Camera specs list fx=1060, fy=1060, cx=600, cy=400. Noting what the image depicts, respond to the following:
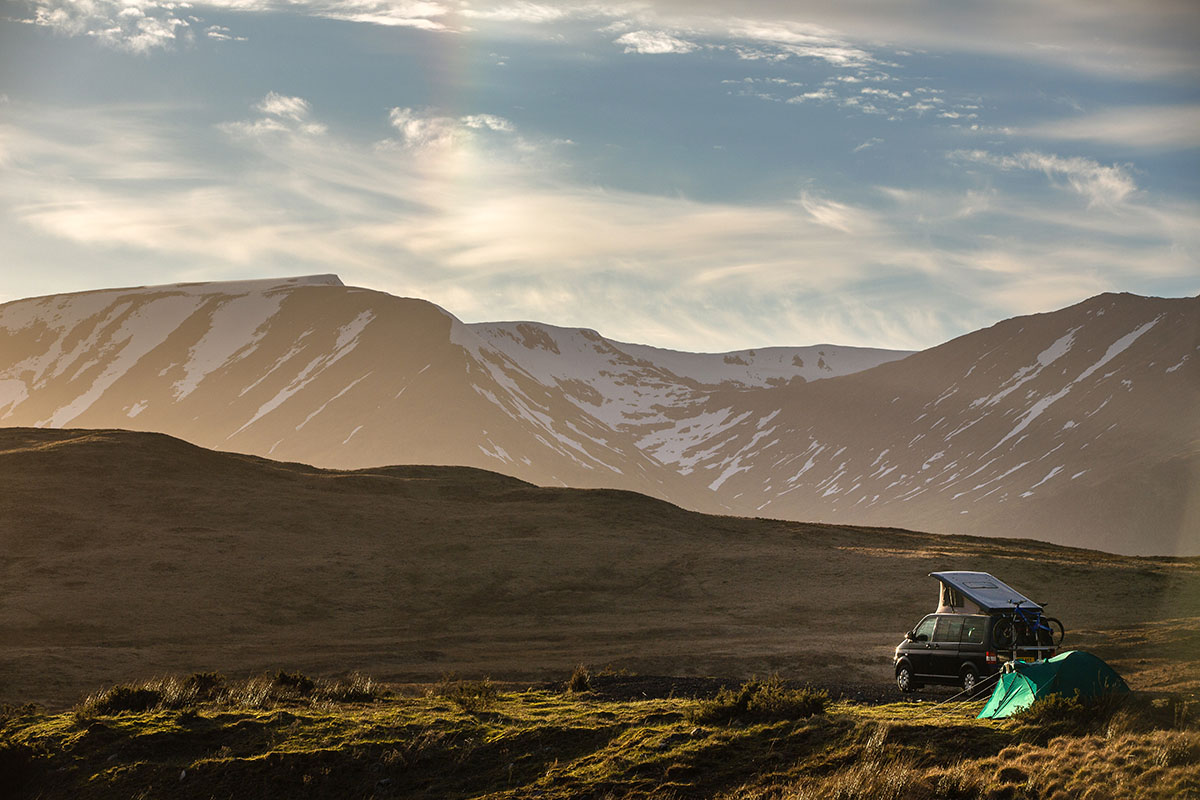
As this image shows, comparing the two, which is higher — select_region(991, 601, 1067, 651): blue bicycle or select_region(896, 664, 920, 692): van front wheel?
select_region(991, 601, 1067, 651): blue bicycle

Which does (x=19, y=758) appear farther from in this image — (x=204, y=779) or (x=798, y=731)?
(x=798, y=731)

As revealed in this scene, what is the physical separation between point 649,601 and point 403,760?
110ft

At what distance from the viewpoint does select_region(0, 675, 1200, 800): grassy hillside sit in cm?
1325

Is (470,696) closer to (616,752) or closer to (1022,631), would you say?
(616,752)

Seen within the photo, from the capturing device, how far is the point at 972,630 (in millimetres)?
22719

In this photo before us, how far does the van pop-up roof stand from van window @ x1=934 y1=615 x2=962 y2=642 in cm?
61

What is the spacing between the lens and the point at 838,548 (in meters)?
60.6

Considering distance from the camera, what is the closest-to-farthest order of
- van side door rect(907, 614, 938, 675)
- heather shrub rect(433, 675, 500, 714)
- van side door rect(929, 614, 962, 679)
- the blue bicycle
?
1. heather shrub rect(433, 675, 500, 714)
2. the blue bicycle
3. van side door rect(929, 614, 962, 679)
4. van side door rect(907, 614, 938, 675)

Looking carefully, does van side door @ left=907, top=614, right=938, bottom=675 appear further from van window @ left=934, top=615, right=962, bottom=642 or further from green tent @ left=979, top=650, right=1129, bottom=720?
green tent @ left=979, top=650, right=1129, bottom=720

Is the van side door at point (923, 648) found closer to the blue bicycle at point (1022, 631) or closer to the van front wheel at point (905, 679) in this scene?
the van front wheel at point (905, 679)

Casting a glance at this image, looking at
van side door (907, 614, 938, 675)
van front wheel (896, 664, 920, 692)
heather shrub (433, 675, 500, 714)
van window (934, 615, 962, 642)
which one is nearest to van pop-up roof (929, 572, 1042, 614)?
van window (934, 615, 962, 642)

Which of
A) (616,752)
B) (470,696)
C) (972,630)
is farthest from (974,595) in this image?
(470,696)

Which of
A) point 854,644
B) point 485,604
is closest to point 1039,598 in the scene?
point 854,644

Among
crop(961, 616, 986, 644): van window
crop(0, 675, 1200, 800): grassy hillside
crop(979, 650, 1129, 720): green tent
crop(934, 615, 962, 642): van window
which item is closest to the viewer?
crop(0, 675, 1200, 800): grassy hillside
